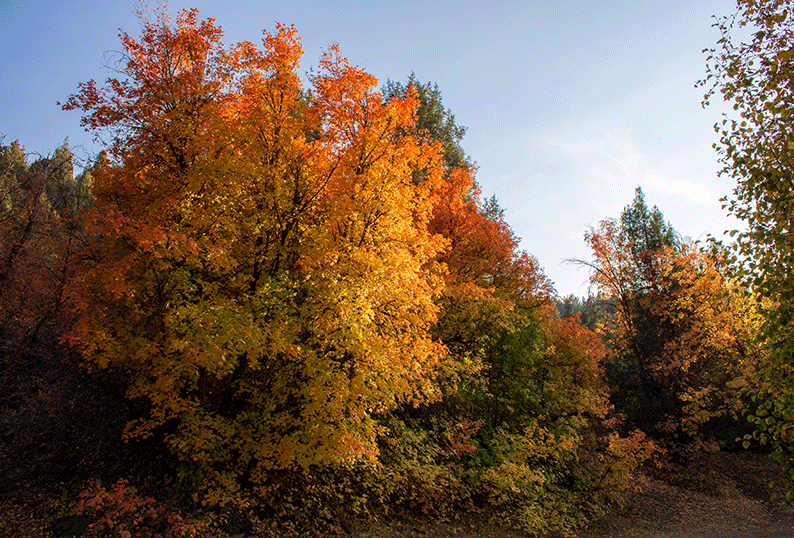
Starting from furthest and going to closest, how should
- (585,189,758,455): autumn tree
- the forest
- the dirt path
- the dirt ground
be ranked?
(585,189,758,455): autumn tree
the dirt path
the dirt ground
the forest

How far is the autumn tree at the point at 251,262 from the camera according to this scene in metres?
9.05

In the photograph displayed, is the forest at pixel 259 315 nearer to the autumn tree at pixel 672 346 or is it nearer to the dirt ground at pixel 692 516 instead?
the dirt ground at pixel 692 516

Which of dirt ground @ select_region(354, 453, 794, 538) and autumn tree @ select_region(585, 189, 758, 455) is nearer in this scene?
dirt ground @ select_region(354, 453, 794, 538)

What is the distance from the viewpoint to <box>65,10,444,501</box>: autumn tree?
905cm

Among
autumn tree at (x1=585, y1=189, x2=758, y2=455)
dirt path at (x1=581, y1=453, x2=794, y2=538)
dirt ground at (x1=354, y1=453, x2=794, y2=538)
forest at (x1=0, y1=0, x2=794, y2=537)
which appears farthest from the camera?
autumn tree at (x1=585, y1=189, x2=758, y2=455)

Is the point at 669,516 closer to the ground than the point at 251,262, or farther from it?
closer to the ground

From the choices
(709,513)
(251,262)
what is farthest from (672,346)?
(251,262)

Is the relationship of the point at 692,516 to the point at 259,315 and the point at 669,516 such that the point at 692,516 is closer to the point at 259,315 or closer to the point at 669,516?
the point at 669,516

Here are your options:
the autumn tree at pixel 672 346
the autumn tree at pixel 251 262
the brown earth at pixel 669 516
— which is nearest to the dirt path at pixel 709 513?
the brown earth at pixel 669 516

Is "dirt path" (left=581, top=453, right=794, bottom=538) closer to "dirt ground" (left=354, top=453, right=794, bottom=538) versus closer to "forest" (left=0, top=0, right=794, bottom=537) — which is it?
"dirt ground" (left=354, top=453, right=794, bottom=538)

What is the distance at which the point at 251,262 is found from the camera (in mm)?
10164

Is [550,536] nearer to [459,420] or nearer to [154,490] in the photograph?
[459,420]

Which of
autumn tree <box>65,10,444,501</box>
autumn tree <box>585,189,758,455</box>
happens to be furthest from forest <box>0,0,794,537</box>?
autumn tree <box>585,189,758,455</box>

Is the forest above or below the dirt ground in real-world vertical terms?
above
